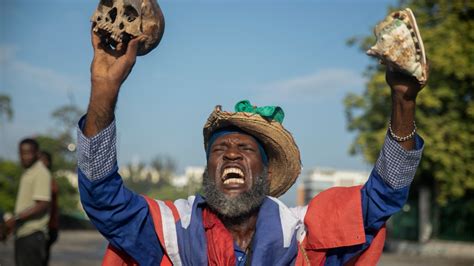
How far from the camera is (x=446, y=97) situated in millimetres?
19906

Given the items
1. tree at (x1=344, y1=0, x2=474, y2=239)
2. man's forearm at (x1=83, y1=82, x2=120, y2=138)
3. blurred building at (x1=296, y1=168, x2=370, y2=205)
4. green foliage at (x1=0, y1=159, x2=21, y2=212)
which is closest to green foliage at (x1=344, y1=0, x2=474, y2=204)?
tree at (x1=344, y1=0, x2=474, y2=239)

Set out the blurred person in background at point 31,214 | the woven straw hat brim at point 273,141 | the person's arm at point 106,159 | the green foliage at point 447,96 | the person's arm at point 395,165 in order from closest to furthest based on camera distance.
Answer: the person's arm at point 106,159 → the person's arm at point 395,165 → the woven straw hat brim at point 273,141 → the blurred person in background at point 31,214 → the green foliage at point 447,96

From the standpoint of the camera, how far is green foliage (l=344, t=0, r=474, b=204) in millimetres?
19500

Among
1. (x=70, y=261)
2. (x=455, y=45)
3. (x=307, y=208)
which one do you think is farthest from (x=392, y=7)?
(x=307, y=208)

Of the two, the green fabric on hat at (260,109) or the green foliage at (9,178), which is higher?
the green fabric on hat at (260,109)

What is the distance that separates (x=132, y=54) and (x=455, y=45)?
1812 cm

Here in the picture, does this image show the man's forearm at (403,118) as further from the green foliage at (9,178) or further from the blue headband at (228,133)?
the green foliage at (9,178)

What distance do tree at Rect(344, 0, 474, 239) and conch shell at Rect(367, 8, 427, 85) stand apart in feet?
57.1

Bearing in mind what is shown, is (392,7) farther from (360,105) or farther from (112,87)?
(112,87)

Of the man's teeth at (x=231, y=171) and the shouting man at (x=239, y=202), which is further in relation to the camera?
the man's teeth at (x=231, y=171)

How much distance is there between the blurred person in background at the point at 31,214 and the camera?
6508 mm

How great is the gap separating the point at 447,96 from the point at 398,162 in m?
17.8

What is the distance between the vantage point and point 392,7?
20.8 metres

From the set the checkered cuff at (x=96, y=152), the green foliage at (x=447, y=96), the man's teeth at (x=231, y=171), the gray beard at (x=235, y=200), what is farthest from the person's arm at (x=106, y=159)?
the green foliage at (x=447, y=96)
